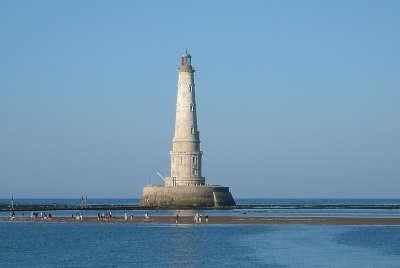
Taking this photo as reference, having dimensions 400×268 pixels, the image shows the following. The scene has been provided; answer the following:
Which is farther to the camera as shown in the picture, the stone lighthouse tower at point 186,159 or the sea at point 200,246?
the stone lighthouse tower at point 186,159

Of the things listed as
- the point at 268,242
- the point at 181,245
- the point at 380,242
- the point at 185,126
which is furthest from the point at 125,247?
the point at 185,126

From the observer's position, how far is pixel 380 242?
5797 centimetres

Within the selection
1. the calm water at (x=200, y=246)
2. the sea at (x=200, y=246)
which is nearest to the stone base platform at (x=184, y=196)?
the sea at (x=200, y=246)

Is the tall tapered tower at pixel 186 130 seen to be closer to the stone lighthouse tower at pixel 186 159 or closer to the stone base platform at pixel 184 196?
the stone lighthouse tower at pixel 186 159

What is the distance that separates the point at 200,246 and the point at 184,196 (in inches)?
1987

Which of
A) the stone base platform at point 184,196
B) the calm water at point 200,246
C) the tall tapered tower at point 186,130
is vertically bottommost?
the calm water at point 200,246

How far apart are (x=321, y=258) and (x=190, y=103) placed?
194 feet

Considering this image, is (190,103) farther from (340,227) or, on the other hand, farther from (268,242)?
(268,242)

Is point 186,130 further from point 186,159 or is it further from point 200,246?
point 200,246

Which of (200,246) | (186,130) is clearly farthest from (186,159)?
(200,246)

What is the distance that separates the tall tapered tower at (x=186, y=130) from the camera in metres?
105

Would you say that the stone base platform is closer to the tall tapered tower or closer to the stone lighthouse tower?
the stone lighthouse tower

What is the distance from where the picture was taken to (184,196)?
10512 cm

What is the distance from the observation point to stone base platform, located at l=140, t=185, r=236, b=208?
105375 mm
